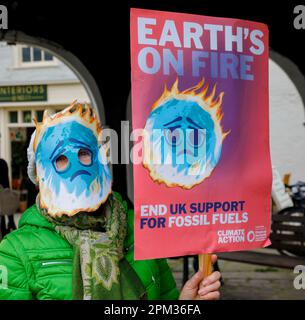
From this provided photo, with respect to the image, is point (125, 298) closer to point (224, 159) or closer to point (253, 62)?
point (224, 159)

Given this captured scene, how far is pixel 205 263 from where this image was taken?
6.44 ft

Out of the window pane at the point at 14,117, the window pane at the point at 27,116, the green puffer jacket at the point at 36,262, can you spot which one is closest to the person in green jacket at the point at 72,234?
the green puffer jacket at the point at 36,262

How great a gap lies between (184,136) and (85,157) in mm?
404

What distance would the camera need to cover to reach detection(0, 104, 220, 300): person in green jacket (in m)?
1.93

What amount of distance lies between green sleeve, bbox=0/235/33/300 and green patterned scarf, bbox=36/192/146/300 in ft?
0.57

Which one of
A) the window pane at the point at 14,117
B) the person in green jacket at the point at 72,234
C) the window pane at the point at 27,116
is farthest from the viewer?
the window pane at the point at 14,117

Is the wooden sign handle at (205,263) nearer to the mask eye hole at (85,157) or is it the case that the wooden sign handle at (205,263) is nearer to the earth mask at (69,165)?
the earth mask at (69,165)

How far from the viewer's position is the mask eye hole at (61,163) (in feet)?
6.54

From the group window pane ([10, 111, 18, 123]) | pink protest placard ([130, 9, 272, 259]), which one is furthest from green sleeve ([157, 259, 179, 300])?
window pane ([10, 111, 18, 123])

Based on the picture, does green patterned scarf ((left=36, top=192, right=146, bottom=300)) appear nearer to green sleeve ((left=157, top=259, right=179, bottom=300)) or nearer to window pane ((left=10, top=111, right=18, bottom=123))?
green sleeve ((left=157, top=259, right=179, bottom=300))

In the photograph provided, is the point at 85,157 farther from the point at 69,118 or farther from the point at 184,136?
the point at 184,136

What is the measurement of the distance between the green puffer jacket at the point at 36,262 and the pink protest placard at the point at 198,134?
34 cm
